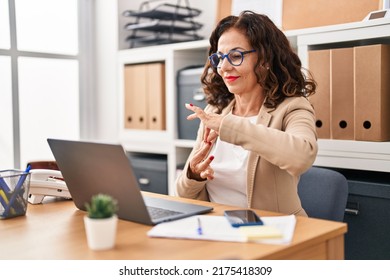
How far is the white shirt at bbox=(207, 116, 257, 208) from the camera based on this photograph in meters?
1.69

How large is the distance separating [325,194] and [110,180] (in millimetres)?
745

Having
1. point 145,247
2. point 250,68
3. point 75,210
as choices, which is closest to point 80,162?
point 75,210

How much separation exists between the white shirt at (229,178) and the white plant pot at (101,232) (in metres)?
0.74

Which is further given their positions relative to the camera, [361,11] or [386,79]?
[361,11]

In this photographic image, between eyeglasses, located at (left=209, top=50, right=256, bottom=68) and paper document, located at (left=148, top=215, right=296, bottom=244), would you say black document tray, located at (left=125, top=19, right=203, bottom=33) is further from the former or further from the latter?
paper document, located at (left=148, top=215, right=296, bottom=244)

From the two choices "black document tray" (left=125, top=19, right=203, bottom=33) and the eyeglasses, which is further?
"black document tray" (left=125, top=19, right=203, bottom=33)

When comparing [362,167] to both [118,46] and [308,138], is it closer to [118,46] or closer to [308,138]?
[308,138]

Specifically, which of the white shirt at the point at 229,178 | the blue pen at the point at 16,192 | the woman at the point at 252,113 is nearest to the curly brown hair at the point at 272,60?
the woman at the point at 252,113

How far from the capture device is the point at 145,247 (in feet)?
3.33

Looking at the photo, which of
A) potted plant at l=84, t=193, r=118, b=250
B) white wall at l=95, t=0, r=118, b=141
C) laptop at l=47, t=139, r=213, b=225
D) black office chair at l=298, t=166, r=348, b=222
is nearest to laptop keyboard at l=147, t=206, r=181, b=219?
laptop at l=47, t=139, r=213, b=225

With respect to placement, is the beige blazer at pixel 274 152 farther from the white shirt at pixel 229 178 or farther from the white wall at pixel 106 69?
the white wall at pixel 106 69

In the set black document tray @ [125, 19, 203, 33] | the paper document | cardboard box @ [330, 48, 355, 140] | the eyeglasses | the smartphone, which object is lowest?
the paper document

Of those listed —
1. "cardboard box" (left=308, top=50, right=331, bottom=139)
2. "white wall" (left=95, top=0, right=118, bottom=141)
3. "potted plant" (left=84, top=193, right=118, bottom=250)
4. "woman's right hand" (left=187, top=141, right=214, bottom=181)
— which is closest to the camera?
"potted plant" (left=84, top=193, right=118, bottom=250)
